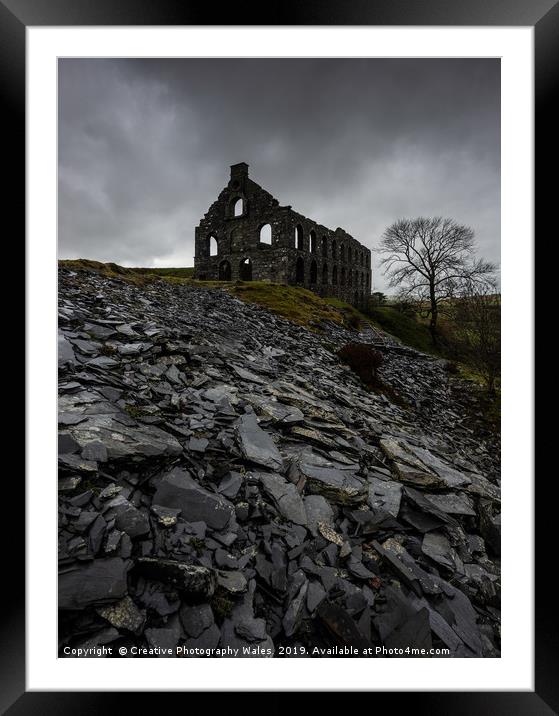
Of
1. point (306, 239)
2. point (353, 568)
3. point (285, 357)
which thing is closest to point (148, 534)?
point (353, 568)

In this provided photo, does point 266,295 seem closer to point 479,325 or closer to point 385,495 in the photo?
point 479,325

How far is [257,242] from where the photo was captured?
30.5 m

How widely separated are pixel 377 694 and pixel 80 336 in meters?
7.20

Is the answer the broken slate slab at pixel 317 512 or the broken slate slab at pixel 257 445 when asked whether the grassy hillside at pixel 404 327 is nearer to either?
the broken slate slab at pixel 257 445

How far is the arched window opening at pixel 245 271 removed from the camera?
31231 millimetres

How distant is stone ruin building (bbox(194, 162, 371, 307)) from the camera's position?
97.6ft

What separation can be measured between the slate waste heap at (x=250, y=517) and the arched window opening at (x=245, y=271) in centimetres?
2547

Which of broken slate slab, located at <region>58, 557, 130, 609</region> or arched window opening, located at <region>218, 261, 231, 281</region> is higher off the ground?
arched window opening, located at <region>218, 261, 231, 281</region>

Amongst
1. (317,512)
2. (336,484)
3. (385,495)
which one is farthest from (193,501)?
(385,495)

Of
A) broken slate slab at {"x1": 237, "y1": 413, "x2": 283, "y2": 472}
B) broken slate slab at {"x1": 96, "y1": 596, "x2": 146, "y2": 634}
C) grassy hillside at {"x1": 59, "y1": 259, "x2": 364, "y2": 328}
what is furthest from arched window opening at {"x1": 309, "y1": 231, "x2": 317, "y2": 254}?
broken slate slab at {"x1": 96, "y1": 596, "x2": 146, "y2": 634}

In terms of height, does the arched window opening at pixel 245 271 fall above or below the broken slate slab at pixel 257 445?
above

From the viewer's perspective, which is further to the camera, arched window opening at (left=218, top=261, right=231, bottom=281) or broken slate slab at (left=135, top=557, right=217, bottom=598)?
arched window opening at (left=218, top=261, right=231, bottom=281)

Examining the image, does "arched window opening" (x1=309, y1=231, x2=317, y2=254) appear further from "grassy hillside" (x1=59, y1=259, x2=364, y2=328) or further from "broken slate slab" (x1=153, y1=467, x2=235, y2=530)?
"broken slate slab" (x1=153, y1=467, x2=235, y2=530)

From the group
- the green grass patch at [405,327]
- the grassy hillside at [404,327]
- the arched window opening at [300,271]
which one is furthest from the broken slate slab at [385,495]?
the arched window opening at [300,271]
